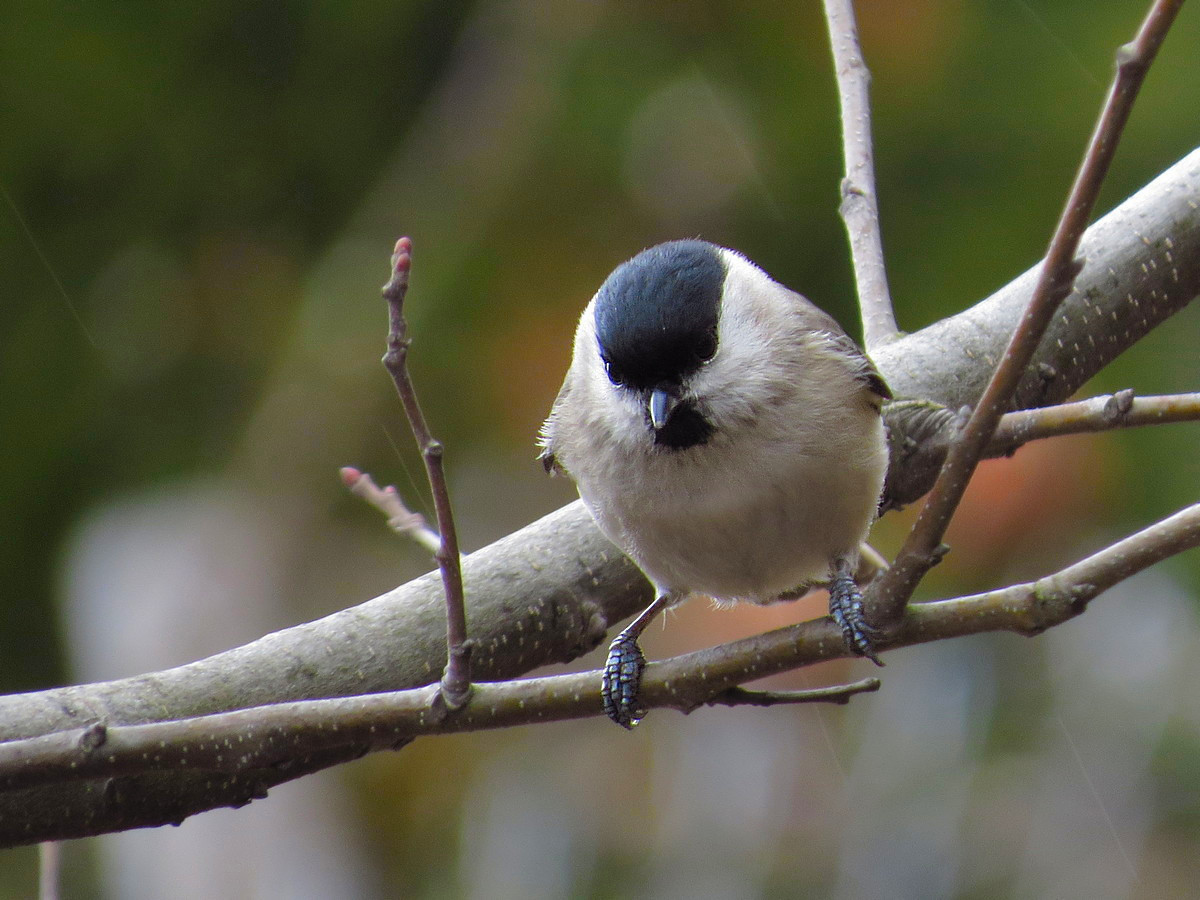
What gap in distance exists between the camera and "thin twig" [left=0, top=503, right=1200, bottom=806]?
3.89 ft

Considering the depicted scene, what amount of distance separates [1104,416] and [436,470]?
26.6 inches

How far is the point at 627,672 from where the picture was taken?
1743 millimetres

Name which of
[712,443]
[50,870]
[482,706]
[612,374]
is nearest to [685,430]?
[712,443]

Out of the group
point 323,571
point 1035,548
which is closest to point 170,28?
point 323,571

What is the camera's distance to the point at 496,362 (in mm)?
4129

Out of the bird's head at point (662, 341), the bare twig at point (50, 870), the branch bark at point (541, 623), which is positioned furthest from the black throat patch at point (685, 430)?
the bare twig at point (50, 870)

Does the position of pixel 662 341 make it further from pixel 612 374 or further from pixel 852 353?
pixel 852 353

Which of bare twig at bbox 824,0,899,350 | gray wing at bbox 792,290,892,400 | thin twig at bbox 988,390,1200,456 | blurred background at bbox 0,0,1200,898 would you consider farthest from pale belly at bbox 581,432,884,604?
blurred background at bbox 0,0,1200,898

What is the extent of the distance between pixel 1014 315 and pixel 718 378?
2.21 feet

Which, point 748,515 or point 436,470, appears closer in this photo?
point 436,470

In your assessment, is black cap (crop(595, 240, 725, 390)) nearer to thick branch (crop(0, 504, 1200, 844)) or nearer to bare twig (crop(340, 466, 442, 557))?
bare twig (crop(340, 466, 442, 557))

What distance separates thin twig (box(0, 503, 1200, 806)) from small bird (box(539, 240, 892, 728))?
305 mm

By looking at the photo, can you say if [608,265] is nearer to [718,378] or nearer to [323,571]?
[323,571]

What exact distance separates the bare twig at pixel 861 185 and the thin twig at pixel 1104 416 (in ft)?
3.23
